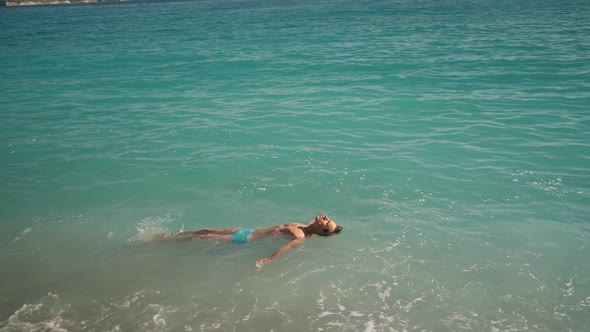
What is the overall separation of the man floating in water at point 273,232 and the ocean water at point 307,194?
192mm

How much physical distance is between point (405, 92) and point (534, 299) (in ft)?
40.6

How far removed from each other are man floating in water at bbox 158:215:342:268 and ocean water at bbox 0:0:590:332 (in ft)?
0.63

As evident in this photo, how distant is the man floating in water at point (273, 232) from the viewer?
864cm

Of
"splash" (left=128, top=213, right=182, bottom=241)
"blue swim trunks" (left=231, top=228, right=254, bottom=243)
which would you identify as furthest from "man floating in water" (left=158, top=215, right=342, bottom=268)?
"splash" (left=128, top=213, right=182, bottom=241)

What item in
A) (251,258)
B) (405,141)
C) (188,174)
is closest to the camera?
(251,258)

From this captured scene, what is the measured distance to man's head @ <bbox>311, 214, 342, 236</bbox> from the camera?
861cm

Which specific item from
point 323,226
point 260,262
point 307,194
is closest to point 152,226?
point 260,262

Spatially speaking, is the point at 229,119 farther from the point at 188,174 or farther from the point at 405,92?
the point at 405,92

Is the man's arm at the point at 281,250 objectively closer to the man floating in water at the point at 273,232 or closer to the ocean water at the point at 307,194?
the man floating in water at the point at 273,232

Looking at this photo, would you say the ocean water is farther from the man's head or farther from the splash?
the man's head

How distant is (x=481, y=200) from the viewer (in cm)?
1018

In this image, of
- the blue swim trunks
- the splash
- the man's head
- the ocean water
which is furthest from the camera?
the splash

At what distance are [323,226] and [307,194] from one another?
219 cm

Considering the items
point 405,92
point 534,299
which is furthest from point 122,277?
point 405,92
